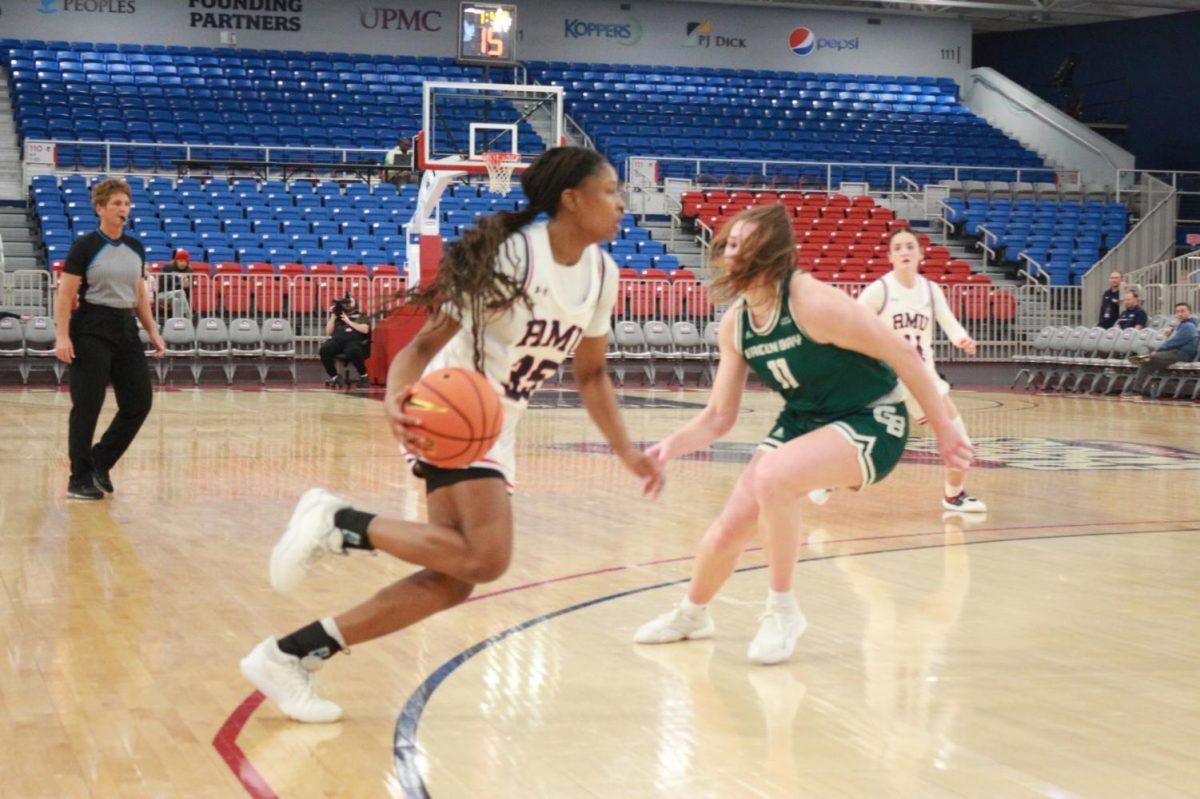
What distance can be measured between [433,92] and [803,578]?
48.3ft

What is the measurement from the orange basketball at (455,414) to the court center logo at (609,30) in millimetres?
29898

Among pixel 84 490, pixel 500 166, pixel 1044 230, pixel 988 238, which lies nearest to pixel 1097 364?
pixel 988 238

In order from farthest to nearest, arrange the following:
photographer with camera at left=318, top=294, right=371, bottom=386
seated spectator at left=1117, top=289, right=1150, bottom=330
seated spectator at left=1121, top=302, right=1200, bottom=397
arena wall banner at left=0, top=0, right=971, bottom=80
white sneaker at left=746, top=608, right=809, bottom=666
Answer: arena wall banner at left=0, top=0, right=971, bottom=80
seated spectator at left=1117, top=289, right=1150, bottom=330
photographer with camera at left=318, top=294, right=371, bottom=386
seated spectator at left=1121, top=302, right=1200, bottom=397
white sneaker at left=746, top=608, right=809, bottom=666

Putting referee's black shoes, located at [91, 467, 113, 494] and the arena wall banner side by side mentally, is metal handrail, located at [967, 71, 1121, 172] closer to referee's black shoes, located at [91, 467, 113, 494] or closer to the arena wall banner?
the arena wall banner

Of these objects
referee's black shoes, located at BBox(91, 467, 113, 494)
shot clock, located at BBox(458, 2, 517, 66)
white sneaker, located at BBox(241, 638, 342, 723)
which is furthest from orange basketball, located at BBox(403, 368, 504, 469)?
shot clock, located at BBox(458, 2, 517, 66)

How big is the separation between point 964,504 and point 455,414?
505 cm

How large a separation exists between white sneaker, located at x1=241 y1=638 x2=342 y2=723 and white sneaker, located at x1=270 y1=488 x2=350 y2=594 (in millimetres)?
271

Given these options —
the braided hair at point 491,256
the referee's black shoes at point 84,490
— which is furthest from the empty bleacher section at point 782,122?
the braided hair at point 491,256

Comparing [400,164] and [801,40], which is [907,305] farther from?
[801,40]

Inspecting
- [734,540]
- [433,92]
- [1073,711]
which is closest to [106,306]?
[734,540]

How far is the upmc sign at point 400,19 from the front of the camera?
3120cm

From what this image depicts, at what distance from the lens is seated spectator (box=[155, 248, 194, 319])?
19.3 metres

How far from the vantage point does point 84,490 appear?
7.75m

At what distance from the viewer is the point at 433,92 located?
1941 centimetres
